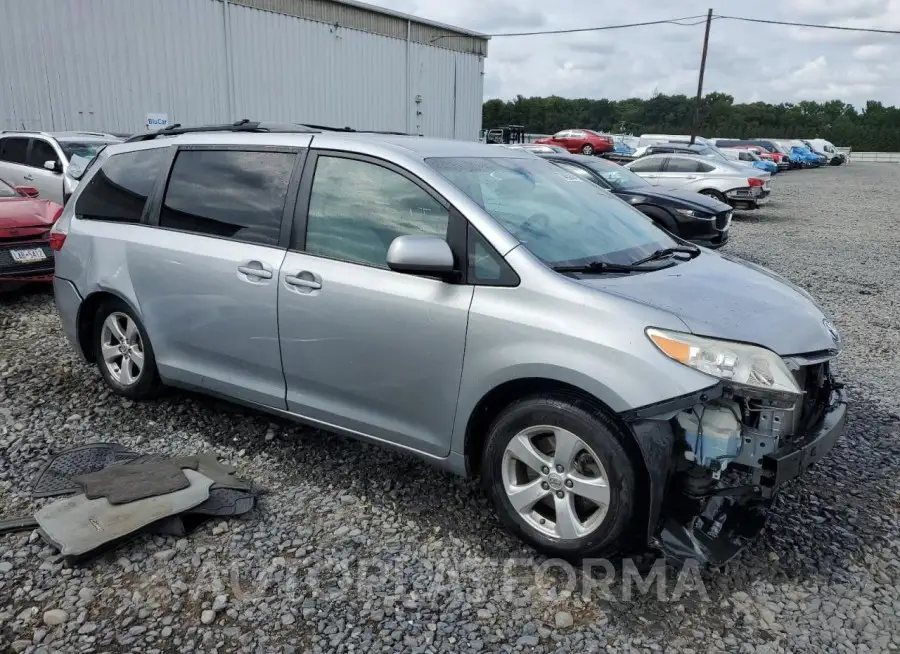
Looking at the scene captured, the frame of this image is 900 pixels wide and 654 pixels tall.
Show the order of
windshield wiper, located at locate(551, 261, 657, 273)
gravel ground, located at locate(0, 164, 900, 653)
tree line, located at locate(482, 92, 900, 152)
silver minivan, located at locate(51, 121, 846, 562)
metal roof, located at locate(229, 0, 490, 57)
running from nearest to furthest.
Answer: gravel ground, located at locate(0, 164, 900, 653)
silver minivan, located at locate(51, 121, 846, 562)
windshield wiper, located at locate(551, 261, 657, 273)
metal roof, located at locate(229, 0, 490, 57)
tree line, located at locate(482, 92, 900, 152)

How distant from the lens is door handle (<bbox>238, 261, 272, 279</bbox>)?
369 centimetres

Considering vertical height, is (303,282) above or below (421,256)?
below

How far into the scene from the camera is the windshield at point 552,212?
3.35m

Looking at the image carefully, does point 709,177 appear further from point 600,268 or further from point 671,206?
point 600,268

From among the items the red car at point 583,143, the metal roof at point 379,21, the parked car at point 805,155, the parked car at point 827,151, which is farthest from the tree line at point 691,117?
the metal roof at point 379,21

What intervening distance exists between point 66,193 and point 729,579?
11.1m

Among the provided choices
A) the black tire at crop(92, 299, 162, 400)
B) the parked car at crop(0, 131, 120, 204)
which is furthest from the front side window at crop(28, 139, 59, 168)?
the black tire at crop(92, 299, 162, 400)

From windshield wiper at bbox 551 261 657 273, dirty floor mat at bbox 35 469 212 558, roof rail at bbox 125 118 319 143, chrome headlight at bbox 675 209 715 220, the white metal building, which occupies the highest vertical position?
the white metal building

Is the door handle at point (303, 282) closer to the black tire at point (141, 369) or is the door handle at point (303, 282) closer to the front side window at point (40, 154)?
the black tire at point (141, 369)

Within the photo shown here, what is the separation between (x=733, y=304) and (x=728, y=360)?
1.51 feet

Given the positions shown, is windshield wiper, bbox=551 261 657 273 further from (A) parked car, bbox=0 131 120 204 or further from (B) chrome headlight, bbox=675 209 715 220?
(A) parked car, bbox=0 131 120 204

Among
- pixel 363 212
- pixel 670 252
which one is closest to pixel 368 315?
pixel 363 212

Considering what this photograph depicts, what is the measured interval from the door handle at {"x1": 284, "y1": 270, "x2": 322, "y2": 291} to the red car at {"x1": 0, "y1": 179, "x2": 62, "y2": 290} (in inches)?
202

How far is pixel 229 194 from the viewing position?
4.01m
